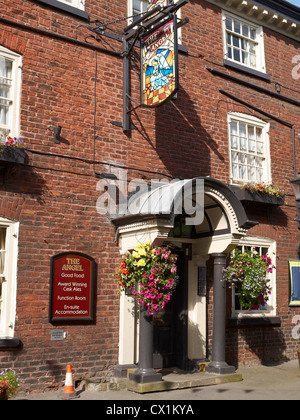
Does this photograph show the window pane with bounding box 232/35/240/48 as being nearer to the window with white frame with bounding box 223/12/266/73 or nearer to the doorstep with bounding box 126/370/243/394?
the window with white frame with bounding box 223/12/266/73

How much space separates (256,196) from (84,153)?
4336 millimetres

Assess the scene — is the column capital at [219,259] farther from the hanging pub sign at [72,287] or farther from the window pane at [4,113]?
the window pane at [4,113]

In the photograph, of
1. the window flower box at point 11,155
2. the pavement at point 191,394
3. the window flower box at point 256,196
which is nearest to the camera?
the pavement at point 191,394

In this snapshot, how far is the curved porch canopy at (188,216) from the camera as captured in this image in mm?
8469

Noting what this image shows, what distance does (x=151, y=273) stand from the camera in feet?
27.2

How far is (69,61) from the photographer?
9305mm

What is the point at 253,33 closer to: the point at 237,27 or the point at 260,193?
the point at 237,27

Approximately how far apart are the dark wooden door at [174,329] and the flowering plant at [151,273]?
1.72 meters

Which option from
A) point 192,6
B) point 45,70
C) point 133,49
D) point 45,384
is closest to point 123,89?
point 133,49

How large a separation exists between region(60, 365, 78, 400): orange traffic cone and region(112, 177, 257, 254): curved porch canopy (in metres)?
2.42

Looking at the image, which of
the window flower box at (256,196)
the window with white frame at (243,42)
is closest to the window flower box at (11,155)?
the window flower box at (256,196)

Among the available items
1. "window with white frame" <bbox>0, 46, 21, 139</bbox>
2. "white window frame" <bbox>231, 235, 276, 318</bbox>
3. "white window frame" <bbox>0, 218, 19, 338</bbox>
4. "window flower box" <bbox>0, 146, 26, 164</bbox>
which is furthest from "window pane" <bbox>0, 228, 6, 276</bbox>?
"white window frame" <bbox>231, 235, 276, 318</bbox>

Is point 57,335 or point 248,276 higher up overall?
point 248,276

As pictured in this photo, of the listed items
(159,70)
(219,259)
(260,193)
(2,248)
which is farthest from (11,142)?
(260,193)
